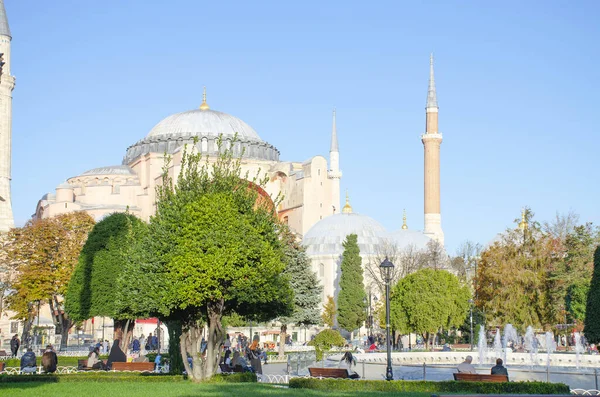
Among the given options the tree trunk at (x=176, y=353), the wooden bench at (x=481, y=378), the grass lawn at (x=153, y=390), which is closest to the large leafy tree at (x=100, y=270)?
the tree trunk at (x=176, y=353)

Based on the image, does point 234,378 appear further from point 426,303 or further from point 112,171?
point 112,171

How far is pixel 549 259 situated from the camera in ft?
131

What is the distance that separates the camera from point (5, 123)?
58.6m

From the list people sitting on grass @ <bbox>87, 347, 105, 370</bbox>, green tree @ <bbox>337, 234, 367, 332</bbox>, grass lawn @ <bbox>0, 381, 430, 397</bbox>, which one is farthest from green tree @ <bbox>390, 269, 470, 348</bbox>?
grass lawn @ <bbox>0, 381, 430, 397</bbox>

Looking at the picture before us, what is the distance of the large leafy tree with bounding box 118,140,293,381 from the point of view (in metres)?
17.0

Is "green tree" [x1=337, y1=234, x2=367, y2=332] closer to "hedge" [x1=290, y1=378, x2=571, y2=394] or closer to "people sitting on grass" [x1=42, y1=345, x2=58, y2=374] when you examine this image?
"people sitting on grass" [x1=42, y1=345, x2=58, y2=374]

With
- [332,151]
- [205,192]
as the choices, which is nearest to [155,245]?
[205,192]

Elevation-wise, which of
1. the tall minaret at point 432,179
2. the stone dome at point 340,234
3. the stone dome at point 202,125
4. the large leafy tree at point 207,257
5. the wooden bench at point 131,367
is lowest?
the wooden bench at point 131,367

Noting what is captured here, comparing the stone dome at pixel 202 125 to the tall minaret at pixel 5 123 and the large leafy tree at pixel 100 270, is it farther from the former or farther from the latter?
the large leafy tree at pixel 100 270

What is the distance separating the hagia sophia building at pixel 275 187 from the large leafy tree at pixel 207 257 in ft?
137

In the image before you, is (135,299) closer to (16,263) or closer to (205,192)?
(205,192)

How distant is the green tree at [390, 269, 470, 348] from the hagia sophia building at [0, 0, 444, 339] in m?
21.8

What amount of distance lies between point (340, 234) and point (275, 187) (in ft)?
28.4

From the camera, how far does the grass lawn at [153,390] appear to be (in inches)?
521
